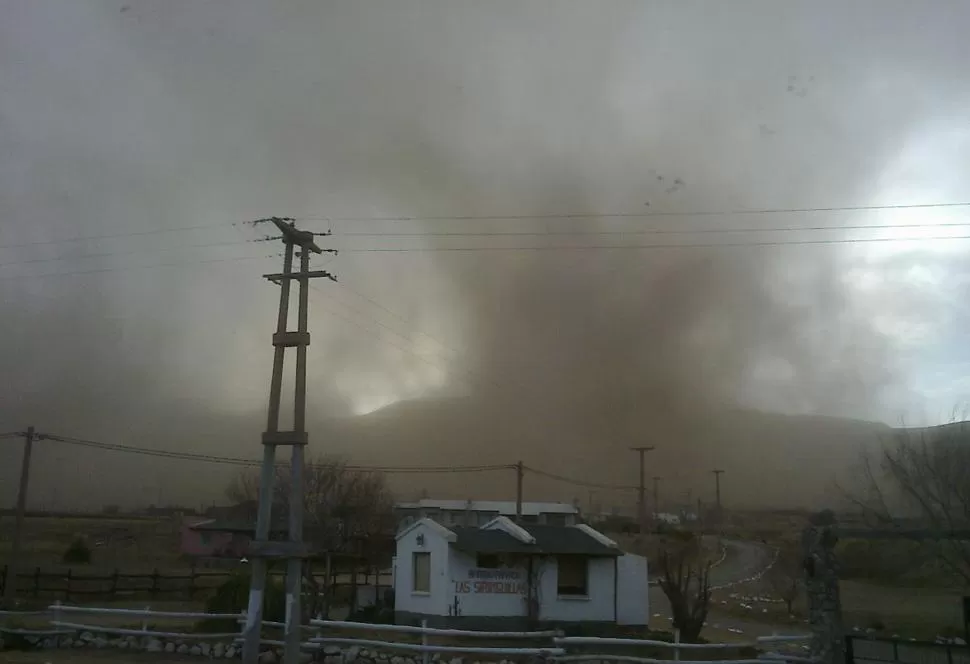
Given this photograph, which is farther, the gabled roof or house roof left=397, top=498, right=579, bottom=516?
house roof left=397, top=498, right=579, bottom=516

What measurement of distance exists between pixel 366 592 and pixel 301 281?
22.9 m

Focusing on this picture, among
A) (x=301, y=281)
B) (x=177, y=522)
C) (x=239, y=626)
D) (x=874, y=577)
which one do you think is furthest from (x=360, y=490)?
(x=177, y=522)

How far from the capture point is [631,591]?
1314 inches

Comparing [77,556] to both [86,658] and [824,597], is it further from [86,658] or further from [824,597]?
[824,597]

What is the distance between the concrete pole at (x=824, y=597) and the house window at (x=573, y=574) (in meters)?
18.2

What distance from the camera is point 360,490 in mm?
68000

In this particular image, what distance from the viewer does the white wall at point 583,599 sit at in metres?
32.7

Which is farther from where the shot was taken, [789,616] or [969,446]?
[789,616]

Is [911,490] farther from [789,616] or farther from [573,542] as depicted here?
[789,616]

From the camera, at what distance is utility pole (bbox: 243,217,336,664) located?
1727cm

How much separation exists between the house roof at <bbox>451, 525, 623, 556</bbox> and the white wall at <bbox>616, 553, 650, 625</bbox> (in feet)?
2.96

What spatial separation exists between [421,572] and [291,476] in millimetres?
16051

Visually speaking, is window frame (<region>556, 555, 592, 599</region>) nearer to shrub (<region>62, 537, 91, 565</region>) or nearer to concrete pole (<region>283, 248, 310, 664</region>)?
concrete pole (<region>283, 248, 310, 664</region>)

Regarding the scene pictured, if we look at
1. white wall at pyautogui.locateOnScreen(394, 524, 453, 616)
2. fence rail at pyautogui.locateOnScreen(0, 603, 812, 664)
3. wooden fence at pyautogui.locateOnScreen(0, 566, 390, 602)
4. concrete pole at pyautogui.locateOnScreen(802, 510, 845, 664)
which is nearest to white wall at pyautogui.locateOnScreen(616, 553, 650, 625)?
white wall at pyautogui.locateOnScreen(394, 524, 453, 616)
